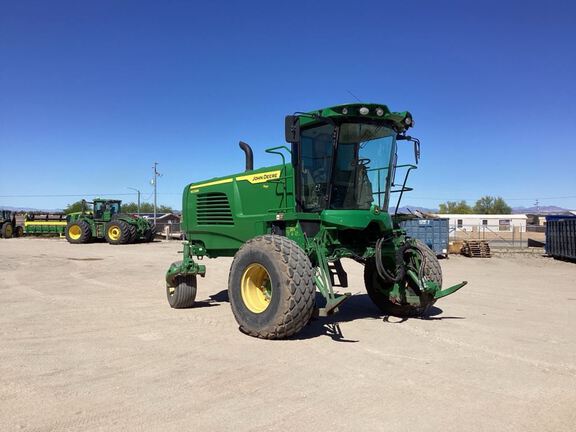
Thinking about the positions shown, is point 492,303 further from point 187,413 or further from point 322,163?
point 187,413

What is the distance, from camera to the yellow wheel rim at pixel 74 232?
27906 mm

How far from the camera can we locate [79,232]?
2795 centimetres

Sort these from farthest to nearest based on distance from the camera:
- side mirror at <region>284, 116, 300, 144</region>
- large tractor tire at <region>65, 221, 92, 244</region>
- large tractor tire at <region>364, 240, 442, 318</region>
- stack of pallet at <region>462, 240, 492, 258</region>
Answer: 1. large tractor tire at <region>65, 221, 92, 244</region>
2. stack of pallet at <region>462, 240, 492, 258</region>
3. large tractor tire at <region>364, 240, 442, 318</region>
4. side mirror at <region>284, 116, 300, 144</region>

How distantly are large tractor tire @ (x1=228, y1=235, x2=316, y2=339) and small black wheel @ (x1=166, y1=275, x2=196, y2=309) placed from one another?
1829 millimetres

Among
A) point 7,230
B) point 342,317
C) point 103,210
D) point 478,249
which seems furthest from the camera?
point 7,230

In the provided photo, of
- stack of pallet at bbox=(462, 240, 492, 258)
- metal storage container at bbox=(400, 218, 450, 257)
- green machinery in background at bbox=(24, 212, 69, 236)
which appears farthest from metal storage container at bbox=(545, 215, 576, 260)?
green machinery in background at bbox=(24, 212, 69, 236)

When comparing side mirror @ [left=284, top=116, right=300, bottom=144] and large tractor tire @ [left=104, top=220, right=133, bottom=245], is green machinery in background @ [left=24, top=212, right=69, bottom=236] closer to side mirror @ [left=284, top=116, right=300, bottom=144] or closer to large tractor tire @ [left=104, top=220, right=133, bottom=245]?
large tractor tire @ [left=104, top=220, right=133, bottom=245]

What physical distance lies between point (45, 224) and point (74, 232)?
26.7 feet

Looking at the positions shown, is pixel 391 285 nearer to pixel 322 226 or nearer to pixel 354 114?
pixel 322 226

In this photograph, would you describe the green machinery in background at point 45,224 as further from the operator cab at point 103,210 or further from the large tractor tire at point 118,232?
the large tractor tire at point 118,232

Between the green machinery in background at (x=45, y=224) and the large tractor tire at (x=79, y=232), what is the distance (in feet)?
21.0

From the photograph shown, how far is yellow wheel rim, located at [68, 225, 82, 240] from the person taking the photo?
27906 mm

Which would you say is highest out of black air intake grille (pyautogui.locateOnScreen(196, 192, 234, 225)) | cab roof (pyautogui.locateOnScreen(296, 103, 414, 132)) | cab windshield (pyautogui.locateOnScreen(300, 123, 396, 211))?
cab roof (pyautogui.locateOnScreen(296, 103, 414, 132))

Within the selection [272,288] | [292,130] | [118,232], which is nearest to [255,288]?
[272,288]
